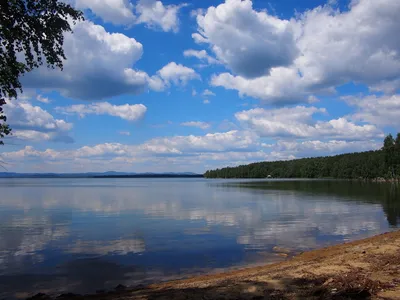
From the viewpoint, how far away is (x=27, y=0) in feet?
31.5

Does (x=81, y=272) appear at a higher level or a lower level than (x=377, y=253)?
lower

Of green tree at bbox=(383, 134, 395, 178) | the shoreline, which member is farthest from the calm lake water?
green tree at bbox=(383, 134, 395, 178)

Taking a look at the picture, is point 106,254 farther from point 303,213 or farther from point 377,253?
point 303,213

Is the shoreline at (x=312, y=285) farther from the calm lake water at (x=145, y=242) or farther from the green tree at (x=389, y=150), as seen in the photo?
the green tree at (x=389, y=150)

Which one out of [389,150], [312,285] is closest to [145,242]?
[312,285]

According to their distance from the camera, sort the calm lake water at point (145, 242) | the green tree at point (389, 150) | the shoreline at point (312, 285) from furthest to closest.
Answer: the green tree at point (389, 150) < the calm lake water at point (145, 242) < the shoreline at point (312, 285)

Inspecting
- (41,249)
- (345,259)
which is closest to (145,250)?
(41,249)

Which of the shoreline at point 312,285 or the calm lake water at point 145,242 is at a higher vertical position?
the shoreline at point 312,285

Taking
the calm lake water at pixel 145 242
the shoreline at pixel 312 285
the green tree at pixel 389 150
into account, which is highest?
the green tree at pixel 389 150

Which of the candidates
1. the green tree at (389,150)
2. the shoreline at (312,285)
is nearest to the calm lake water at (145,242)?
the shoreline at (312,285)

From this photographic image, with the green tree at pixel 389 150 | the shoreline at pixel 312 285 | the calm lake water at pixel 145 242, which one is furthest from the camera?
the green tree at pixel 389 150

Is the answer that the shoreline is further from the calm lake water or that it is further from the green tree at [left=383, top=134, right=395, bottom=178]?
the green tree at [left=383, top=134, right=395, bottom=178]

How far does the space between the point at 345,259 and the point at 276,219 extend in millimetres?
20033

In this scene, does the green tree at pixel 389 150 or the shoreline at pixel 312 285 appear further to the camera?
the green tree at pixel 389 150
